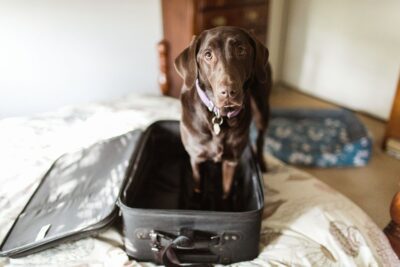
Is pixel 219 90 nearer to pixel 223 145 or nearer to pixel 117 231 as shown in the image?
pixel 223 145

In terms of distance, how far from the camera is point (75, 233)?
109 centimetres

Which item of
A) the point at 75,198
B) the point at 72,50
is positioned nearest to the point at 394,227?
the point at 75,198

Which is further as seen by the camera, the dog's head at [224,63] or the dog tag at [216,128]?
the dog tag at [216,128]

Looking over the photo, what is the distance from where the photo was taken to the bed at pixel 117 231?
1111 mm

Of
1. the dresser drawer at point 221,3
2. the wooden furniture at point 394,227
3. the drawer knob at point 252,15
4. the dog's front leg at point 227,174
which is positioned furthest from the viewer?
the drawer knob at point 252,15

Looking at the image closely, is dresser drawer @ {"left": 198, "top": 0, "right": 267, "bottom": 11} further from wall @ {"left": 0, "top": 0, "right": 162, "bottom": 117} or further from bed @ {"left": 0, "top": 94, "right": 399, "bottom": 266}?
bed @ {"left": 0, "top": 94, "right": 399, "bottom": 266}

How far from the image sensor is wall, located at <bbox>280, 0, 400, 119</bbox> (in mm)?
2170

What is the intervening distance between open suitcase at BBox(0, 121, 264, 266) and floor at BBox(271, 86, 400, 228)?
52 centimetres

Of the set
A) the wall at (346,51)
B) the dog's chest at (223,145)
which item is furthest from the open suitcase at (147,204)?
the wall at (346,51)

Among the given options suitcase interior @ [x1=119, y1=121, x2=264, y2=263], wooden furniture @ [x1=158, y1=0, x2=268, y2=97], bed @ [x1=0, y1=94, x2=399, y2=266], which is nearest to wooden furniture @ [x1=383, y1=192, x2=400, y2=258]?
bed @ [x1=0, y1=94, x2=399, y2=266]

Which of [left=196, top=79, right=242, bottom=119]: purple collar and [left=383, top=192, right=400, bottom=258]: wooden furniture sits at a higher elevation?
[left=196, top=79, right=242, bottom=119]: purple collar

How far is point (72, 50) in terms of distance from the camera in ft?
6.60

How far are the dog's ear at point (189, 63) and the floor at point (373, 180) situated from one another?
2.73 feet

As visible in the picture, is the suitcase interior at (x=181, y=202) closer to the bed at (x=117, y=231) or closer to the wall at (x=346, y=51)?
the bed at (x=117, y=231)
